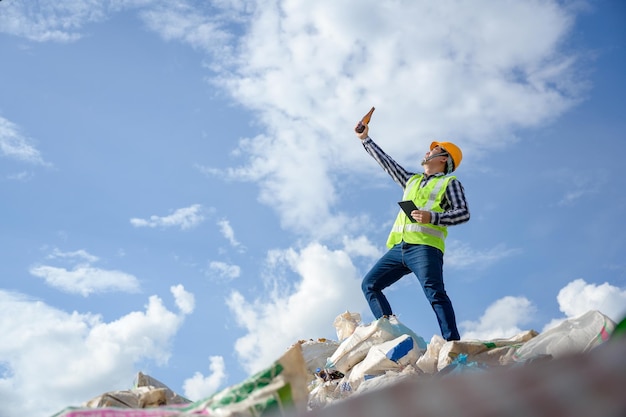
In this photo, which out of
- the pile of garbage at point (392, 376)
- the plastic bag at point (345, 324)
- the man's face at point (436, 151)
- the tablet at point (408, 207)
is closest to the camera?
the pile of garbage at point (392, 376)

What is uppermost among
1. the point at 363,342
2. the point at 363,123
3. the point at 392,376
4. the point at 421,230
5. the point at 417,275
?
the point at 363,123

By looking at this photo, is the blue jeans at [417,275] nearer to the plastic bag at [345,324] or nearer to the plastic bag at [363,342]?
the plastic bag at [363,342]

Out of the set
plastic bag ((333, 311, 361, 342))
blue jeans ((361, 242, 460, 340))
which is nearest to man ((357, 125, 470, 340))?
blue jeans ((361, 242, 460, 340))

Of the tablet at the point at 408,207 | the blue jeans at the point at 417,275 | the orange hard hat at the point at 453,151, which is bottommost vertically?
the blue jeans at the point at 417,275

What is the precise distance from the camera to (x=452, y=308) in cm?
535

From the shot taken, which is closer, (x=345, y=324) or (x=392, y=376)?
(x=392, y=376)

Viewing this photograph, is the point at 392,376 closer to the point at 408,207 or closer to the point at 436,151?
the point at 408,207

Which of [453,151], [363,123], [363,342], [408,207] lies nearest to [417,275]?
[408,207]

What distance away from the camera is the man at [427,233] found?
17.5ft

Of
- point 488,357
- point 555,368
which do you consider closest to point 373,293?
point 488,357

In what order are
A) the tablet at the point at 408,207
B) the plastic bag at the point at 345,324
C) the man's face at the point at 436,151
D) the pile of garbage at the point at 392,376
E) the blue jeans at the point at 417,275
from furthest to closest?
the plastic bag at the point at 345,324
the man's face at the point at 436,151
the tablet at the point at 408,207
the blue jeans at the point at 417,275
the pile of garbage at the point at 392,376

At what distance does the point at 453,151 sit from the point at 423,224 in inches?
37.8

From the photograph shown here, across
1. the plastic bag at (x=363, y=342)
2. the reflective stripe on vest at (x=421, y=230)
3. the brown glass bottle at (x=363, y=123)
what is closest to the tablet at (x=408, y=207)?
the reflective stripe on vest at (x=421, y=230)

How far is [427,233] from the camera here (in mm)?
5488
